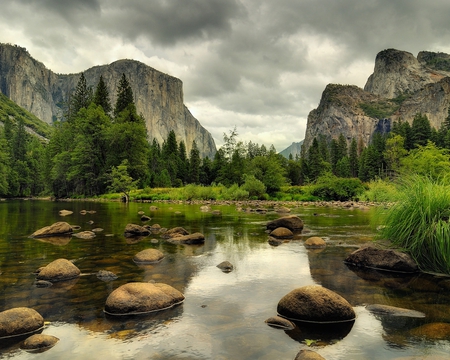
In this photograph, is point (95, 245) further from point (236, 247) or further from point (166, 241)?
point (236, 247)

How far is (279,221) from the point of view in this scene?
1783 centimetres

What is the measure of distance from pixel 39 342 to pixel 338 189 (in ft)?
173

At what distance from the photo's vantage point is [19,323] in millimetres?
5375

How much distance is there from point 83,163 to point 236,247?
59.1 meters

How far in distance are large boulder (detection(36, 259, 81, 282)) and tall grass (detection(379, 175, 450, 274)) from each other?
9.67 meters

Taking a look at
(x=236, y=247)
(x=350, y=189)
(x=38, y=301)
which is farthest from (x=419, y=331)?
(x=350, y=189)

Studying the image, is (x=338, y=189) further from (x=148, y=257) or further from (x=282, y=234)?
(x=148, y=257)

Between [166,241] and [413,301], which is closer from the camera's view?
[413,301]

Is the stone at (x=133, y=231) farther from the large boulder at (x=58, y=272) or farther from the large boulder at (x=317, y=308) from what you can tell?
the large boulder at (x=317, y=308)

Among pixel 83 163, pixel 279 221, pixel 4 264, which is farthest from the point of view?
pixel 83 163

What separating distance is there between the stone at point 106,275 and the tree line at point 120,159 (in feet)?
146

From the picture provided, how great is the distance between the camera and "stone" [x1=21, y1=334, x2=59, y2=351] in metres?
4.86

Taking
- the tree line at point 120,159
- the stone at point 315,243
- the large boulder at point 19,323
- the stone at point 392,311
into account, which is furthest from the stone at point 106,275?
the tree line at point 120,159

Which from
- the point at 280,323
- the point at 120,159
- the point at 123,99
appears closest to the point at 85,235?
the point at 280,323
